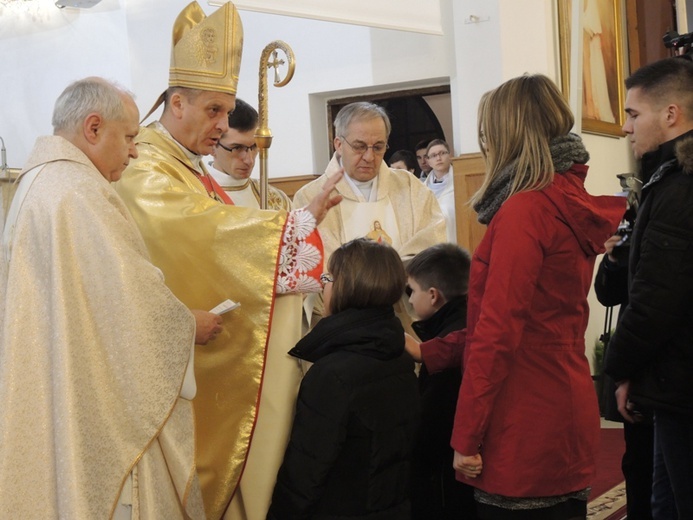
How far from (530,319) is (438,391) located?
A: 57cm

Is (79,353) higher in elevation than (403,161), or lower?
lower

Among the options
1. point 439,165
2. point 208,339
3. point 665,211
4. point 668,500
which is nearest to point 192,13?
point 208,339

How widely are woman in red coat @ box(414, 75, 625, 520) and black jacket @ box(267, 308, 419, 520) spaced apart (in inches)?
7.7

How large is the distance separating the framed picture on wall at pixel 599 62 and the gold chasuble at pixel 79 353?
17.8ft

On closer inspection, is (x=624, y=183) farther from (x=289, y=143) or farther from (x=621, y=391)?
(x=289, y=143)

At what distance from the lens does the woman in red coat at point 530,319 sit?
2555mm

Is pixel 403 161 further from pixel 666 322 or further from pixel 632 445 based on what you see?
pixel 666 322

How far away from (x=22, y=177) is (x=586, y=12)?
632 cm

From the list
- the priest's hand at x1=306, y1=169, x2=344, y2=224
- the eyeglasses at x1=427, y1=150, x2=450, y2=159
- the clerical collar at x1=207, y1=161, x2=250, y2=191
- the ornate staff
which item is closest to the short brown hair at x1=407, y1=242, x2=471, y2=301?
the priest's hand at x1=306, y1=169, x2=344, y2=224

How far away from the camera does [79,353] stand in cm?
248

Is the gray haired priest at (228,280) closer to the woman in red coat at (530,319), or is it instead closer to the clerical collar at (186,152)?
the clerical collar at (186,152)

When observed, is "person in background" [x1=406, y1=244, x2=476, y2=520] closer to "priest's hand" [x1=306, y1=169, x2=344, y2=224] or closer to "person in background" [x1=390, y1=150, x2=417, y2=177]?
"priest's hand" [x1=306, y1=169, x2=344, y2=224]

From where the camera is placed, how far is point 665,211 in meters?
2.76

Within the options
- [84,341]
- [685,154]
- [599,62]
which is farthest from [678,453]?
[599,62]
